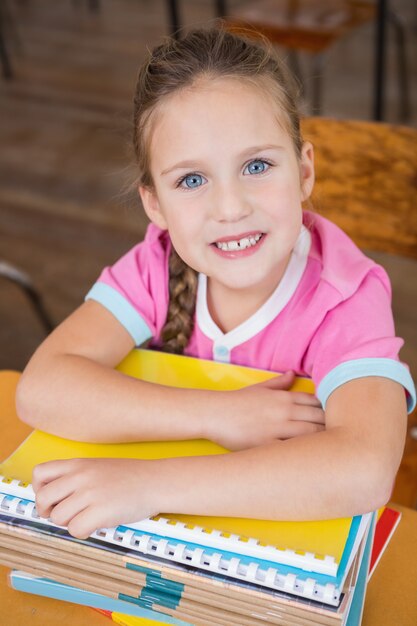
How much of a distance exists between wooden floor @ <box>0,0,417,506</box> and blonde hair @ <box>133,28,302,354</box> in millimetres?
169

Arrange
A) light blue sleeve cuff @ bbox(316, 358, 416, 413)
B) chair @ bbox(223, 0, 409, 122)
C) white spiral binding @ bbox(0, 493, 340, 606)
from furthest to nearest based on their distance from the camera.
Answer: chair @ bbox(223, 0, 409, 122) → light blue sleeve cuff @ bbox(316, 358, 416, 413) → white spiral binding @ bbox(0, 493, 340, 606)

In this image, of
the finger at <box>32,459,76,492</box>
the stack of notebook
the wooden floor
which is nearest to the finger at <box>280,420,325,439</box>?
the stack of notebook

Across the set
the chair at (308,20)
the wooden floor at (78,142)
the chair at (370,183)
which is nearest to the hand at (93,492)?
the wooden floor at (78,142)

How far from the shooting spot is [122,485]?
2.40ft

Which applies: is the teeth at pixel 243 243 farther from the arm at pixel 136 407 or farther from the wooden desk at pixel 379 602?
the wooden desk at pixel 379 602

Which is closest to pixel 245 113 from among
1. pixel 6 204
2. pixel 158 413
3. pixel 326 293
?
pixel 326 293

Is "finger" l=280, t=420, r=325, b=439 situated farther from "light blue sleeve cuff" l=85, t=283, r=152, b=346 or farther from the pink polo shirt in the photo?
"light blue sleeve cuff" l=85, t=283, r=152, b=346

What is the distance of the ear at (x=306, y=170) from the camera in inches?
38.2

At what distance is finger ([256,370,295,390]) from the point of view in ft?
2.91

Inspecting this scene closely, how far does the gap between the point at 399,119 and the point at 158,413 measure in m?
2.64

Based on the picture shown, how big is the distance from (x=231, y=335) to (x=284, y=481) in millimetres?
309

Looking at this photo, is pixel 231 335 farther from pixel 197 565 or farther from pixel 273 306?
pixel 197 565

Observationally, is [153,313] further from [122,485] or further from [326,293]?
[122,485]

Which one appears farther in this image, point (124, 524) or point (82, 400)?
point (82, 400)
